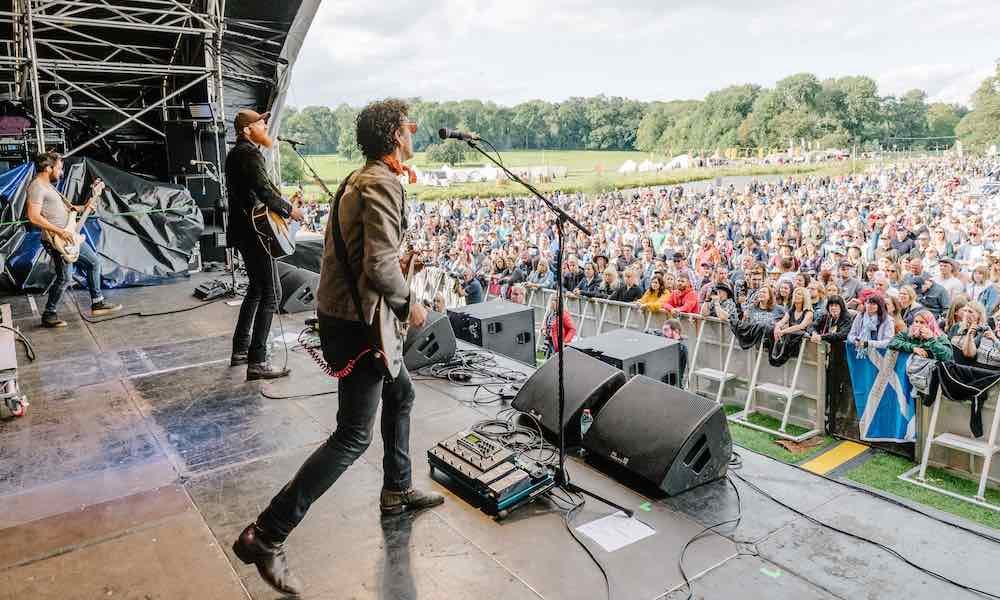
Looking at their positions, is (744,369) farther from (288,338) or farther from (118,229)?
(118,229)

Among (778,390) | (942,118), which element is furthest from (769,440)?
(942,118)

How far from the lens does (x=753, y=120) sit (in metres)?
43.2

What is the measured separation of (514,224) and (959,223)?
9.67 m

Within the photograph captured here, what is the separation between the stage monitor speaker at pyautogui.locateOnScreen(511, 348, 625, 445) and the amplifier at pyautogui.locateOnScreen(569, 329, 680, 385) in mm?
643

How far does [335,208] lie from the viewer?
2025 mm

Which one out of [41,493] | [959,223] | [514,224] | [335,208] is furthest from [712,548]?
[514,224]

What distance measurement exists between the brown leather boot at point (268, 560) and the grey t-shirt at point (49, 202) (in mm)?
4408

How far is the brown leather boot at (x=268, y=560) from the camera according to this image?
194cm

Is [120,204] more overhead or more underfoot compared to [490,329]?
more overhead

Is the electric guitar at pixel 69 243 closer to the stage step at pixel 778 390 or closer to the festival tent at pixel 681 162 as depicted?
the stage step at pixel 778 390

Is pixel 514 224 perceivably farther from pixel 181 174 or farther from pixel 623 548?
pixel 623 548

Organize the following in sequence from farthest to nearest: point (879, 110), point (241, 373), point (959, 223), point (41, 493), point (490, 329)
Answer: point (879, 110) < point (959, 223) < point (490, 329) < point (241, 373) < point (41, 493)

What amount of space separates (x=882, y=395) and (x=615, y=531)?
12.1ft

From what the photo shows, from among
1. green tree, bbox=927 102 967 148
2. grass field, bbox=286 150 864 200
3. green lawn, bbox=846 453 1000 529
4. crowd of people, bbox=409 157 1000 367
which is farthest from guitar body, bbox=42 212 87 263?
green tree, bbox=927 102 967 148
